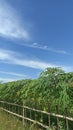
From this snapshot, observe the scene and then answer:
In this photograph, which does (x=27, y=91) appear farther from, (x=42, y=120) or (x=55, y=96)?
(x=55, y=96)

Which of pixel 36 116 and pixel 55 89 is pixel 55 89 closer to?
pixel 55 89

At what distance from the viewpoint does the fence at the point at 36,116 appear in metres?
9.17

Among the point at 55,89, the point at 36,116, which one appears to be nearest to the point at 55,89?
the point at 55,89

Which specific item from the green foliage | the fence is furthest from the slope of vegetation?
the fence

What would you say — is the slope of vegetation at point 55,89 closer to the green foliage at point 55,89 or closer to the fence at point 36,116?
the green foliage at point 55,89

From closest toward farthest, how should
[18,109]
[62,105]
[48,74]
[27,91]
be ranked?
[62,105] < [48,74] < [27,91] < [18,109]

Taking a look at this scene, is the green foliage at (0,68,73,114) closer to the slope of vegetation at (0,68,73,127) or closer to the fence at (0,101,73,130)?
the slope of vegetation at (0,68,73,127)

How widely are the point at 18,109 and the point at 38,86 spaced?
6.17 m

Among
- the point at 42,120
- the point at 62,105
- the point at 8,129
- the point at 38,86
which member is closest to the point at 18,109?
the point at 8,129

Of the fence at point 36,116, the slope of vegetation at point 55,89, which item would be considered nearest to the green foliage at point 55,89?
the slope of vegetation at point 55,89

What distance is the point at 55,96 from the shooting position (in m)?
9.22

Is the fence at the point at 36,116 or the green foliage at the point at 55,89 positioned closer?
the green foliage at the point at 55,89

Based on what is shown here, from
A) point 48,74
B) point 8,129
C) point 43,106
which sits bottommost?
point 8,129

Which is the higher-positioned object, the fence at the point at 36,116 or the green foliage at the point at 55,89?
the green foliage at the point at 55,89
